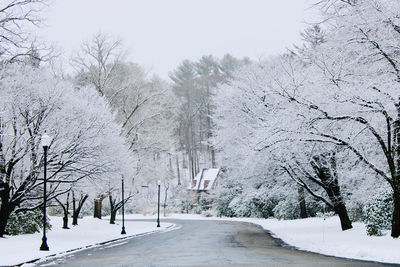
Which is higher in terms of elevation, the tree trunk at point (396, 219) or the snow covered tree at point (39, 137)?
the snow covered tree at point (39, 137)

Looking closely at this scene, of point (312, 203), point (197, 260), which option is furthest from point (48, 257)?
point (312, 203)

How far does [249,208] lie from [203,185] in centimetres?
1889

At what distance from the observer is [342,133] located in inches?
623

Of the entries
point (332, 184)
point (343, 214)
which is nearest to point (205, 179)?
point (332, 184)

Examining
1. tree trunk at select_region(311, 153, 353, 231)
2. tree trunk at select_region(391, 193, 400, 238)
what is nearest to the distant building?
tree trunk at select_region(311, 153, 353, 231)

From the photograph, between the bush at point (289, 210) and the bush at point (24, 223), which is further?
the bush at point (289, 210)

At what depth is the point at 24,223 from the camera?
2461 centimetres

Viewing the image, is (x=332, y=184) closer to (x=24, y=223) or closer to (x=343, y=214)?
(x=343, y=214)

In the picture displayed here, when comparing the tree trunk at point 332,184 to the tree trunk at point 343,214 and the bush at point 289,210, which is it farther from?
the bush at point 289,210

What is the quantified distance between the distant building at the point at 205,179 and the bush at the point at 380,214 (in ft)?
162

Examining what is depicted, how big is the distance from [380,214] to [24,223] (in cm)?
1779

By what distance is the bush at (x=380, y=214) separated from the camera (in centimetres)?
1764

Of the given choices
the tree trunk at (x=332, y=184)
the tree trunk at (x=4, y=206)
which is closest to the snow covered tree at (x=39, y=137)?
the tree trunk at (x=4, y=206)

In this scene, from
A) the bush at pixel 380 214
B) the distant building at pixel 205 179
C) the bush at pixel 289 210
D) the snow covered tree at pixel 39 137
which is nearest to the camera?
the bush at pixel 380 214
